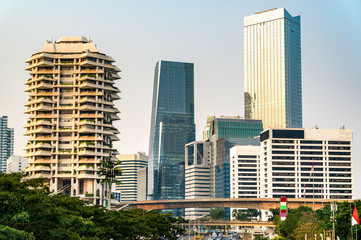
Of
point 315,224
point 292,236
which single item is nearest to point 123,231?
point 315,224

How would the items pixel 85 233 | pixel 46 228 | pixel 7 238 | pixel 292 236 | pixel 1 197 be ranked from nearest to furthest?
pixel 7 238, pixel 1 197, pixel 46 228, pixel 85 233, pixel 292 236

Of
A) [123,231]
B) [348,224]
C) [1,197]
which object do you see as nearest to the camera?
[1,197]

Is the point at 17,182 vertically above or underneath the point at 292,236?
above

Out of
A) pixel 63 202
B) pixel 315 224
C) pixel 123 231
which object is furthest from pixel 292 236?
pixel 63 202

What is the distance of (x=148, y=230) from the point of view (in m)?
125

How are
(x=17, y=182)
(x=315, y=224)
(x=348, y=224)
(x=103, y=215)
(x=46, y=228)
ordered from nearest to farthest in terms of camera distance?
(x=46, y=228) < (x=17, y=182) < (x=103, y=215) < (x=348, y=224) < (x=315, y=224)

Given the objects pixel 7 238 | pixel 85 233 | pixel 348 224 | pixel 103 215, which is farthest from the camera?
pixel 348 224

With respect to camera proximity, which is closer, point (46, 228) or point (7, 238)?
point (7, 238)

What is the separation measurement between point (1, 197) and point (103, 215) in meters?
41.6

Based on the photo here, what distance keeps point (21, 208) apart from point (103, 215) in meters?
38.8

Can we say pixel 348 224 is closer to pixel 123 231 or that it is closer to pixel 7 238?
pixel 123 231

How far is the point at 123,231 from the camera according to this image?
112m

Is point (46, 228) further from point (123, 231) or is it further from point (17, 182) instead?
point (123, 231)

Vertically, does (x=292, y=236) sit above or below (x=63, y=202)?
below
